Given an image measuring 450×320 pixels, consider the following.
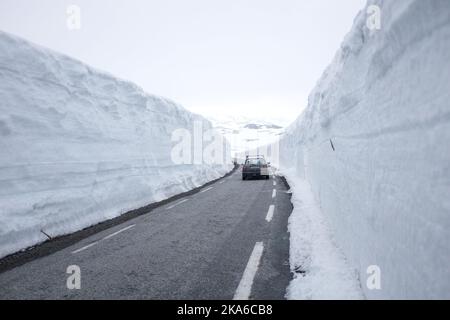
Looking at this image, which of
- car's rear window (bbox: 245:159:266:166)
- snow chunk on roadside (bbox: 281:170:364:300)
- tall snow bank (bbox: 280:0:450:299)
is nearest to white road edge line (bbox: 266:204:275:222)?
snow chunk on roadside (bbox: 281:170:364:300)

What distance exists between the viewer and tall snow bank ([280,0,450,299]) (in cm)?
182

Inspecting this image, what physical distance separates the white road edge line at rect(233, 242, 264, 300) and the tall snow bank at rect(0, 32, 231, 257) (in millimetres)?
4535

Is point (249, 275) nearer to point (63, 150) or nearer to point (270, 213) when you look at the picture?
point (270, 213)

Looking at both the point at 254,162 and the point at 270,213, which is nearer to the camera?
the point at 270,213

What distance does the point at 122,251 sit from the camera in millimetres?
5453

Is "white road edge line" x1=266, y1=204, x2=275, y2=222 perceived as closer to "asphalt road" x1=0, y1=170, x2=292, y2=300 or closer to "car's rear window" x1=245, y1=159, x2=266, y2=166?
"asphalt road" x1=0, y1=170, x2=292, y2=300

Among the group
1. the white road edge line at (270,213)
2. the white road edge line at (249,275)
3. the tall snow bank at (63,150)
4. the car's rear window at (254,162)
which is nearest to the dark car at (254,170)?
the car's rear window at (254,162)

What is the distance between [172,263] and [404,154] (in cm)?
353

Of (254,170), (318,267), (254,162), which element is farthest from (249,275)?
(254,162)

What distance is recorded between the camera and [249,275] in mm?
4074

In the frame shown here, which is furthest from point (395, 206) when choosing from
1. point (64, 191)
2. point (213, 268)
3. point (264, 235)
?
point (64, 191)

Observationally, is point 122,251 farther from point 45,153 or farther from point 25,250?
point 45,153

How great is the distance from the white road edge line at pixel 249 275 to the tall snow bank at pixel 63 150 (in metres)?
4.53

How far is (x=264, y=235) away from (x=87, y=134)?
7.25 meters
